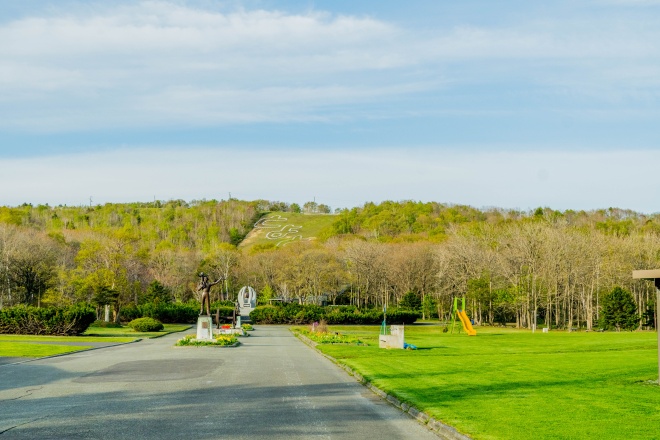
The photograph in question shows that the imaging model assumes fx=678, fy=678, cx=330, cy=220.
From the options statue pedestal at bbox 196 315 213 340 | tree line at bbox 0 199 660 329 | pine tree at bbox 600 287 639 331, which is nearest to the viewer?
statue pedestal at bbox 196 315 213 340

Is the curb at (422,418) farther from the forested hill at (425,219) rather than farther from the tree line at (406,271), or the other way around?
the forested hill at (425,219)

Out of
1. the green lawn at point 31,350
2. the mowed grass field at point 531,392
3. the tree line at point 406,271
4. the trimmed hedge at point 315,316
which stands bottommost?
the trimmed hedge at point 315,316

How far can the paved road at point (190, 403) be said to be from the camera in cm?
1167

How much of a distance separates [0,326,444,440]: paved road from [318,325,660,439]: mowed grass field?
41.2 inches

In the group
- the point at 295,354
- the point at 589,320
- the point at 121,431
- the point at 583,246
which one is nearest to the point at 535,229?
the point at 583,246

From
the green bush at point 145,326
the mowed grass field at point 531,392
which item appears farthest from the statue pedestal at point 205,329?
the green bush at point 145,326

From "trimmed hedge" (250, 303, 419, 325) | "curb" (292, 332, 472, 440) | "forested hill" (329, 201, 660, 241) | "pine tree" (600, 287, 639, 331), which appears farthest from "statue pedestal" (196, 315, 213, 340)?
"forested hill" (329, 201, 660, 241)

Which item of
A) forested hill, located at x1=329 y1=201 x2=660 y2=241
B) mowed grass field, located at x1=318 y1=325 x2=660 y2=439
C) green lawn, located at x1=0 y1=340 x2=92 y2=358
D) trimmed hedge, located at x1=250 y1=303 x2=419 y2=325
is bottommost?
trimmed hedge, located at x1=250 y1=303 x2=419 y2=325

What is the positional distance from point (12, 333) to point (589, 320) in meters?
57.3

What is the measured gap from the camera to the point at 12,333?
155ft

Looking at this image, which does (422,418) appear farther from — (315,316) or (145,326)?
(315,316)

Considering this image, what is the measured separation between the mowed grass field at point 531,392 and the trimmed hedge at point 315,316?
53.3 metres

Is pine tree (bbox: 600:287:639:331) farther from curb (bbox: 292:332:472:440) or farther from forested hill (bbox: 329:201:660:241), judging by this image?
forested hill (bbox: 329:201:660:241)

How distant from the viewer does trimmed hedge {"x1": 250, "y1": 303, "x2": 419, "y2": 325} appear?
81.8m
